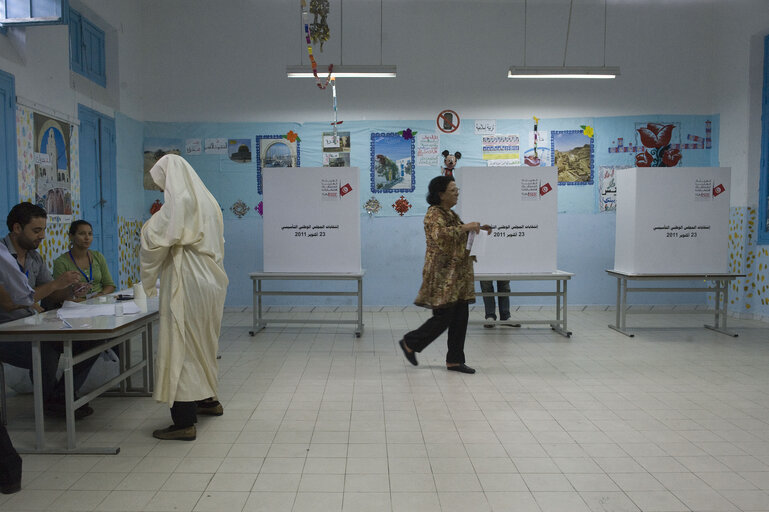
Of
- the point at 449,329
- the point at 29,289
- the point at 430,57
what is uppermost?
the point at 430,57

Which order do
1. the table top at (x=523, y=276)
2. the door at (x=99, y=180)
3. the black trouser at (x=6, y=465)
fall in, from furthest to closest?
the door at (x=99, y=180)
the table top at (x=523, y=276)
the black trouser at (x=6, y=465)

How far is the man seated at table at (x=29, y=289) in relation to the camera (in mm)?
3156

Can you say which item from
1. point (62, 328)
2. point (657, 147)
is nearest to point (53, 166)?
point (62, 328)

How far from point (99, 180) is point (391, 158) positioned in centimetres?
353

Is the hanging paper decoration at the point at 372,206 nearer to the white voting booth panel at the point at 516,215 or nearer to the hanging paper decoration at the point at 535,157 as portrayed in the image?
the white voting booth panel at the point at 516,215

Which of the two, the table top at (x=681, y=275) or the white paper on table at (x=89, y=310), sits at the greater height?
the white paper on table at (x=89, y=310)

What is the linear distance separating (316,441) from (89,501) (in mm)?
1121

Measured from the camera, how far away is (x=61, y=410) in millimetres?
3414

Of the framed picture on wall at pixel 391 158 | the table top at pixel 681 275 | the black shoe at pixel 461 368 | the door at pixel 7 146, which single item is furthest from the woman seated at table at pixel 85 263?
the table top at pixel 681 275

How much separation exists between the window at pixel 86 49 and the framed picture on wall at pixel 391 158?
333cm

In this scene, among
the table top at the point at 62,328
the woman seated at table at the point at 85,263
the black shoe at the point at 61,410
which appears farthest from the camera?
the woman seated at table at the point at 85,263

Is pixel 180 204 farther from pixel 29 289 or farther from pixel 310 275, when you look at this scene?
Answer: pixel 310 275

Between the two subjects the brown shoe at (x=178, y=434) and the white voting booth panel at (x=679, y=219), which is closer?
the brown shoe at (x=178, y=434)

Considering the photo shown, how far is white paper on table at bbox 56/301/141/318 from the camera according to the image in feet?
10.5
